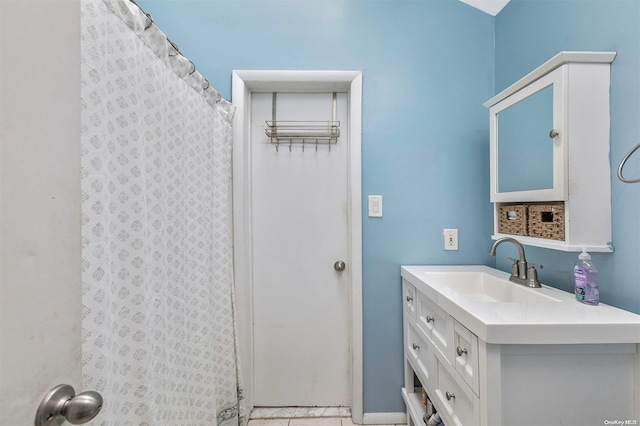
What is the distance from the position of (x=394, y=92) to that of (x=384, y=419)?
1897mm

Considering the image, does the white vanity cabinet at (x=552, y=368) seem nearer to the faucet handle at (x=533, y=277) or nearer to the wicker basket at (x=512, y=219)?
the faucet handle at (x=533, y=277)

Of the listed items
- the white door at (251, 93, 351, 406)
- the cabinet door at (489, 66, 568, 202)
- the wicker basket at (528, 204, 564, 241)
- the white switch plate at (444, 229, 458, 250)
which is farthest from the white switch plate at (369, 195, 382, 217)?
the wicker basket at (528, 204, 564, 241)

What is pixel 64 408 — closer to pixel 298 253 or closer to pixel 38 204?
pixel 38 204

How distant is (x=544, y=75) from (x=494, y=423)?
3.99 ft

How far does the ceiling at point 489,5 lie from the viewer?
1539 mm

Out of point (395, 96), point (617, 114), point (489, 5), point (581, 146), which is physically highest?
point (489, 5)

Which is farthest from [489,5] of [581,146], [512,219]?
[512,219]

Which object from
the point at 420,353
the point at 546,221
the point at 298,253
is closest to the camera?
the point at 546,221

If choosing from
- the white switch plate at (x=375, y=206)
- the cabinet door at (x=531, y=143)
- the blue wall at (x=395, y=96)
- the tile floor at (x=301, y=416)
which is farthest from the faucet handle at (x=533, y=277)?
the tile floor at (x=301, y=416)

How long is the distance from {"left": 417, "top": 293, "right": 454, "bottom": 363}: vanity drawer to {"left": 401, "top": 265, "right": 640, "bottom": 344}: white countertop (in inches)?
4.4

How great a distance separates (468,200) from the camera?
63.7 inches

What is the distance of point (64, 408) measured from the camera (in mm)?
417

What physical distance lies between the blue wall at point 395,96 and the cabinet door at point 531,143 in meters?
0.28

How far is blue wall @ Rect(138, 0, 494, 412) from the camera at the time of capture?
5.24 feet
